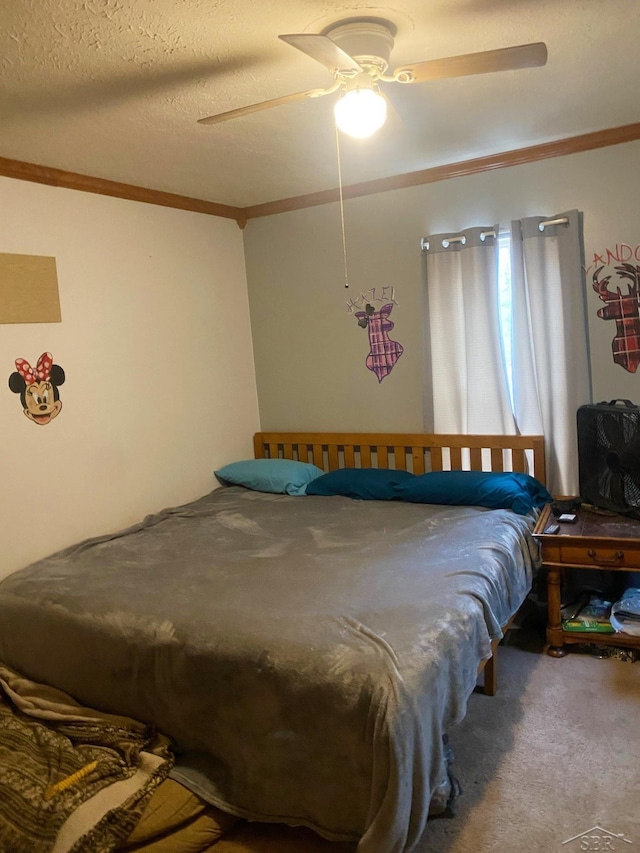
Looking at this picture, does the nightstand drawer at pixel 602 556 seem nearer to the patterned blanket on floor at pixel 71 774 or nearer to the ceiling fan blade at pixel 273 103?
the patterned blanket on floor at pixel 71 774

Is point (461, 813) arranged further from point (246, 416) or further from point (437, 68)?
point (246, 416)

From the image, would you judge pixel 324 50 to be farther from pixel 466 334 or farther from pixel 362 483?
pixel 362 483

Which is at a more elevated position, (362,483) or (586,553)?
(362,483)

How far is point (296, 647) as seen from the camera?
1927 mm

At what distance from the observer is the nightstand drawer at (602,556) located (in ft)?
8.97

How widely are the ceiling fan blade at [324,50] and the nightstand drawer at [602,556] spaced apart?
2078mm

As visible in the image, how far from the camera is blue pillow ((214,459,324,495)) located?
151 inches

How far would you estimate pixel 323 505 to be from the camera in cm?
351

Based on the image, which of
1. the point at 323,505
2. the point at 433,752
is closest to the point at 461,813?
the point at 433,752

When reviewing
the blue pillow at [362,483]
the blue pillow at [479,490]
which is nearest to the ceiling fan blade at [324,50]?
the blue pillow at [479,490]

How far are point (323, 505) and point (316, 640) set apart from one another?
5.20ft

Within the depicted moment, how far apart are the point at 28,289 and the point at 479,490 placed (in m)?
2.30

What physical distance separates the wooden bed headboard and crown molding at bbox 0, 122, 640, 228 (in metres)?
1.40

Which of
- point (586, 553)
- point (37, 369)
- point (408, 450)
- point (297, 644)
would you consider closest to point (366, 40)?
point (297, 644)
